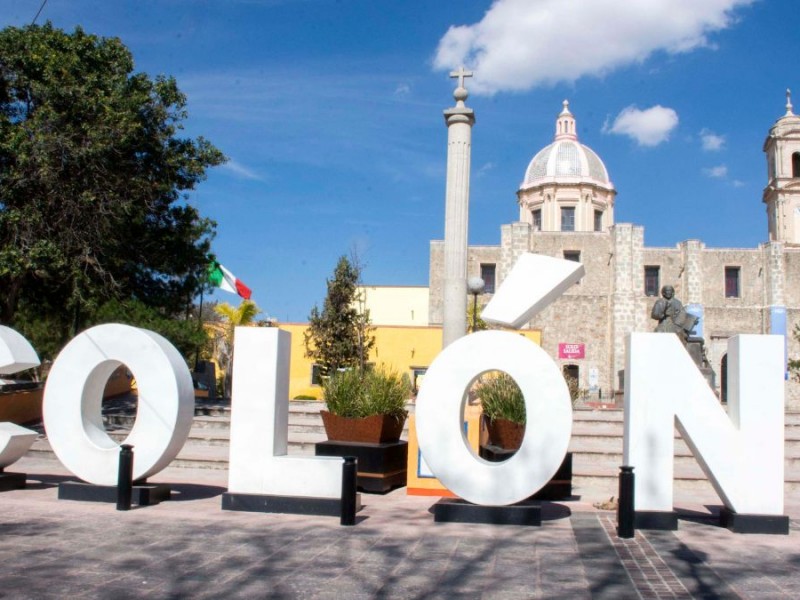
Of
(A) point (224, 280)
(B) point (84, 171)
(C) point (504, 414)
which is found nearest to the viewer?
(C) point (504, 414)

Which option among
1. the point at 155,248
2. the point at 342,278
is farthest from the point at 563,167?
the point at 155,248

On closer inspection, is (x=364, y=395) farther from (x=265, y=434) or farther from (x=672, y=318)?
(x=672, y=318)

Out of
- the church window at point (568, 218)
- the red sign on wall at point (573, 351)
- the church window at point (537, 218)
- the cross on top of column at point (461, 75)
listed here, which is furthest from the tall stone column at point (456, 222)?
the church window at point (537, 218)

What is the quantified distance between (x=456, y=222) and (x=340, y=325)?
46.2 feet

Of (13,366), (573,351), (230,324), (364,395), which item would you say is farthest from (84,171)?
(573,351)

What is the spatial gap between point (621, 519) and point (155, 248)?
13.1 m

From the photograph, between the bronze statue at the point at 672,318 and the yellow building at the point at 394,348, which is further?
the yellow building at the point at 394,348

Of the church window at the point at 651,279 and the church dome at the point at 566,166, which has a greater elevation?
the church dome at the point at 566,166

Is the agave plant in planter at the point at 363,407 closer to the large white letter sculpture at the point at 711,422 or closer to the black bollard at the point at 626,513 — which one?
the large white letter sculpture at the point at 711,422

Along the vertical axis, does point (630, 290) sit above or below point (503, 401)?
above

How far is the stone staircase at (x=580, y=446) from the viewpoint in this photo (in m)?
10.7

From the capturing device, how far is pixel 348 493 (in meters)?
7.46

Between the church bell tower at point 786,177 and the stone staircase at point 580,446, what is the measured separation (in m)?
36.7

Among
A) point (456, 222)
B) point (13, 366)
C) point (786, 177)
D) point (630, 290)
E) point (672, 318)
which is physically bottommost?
point (13, 366)
